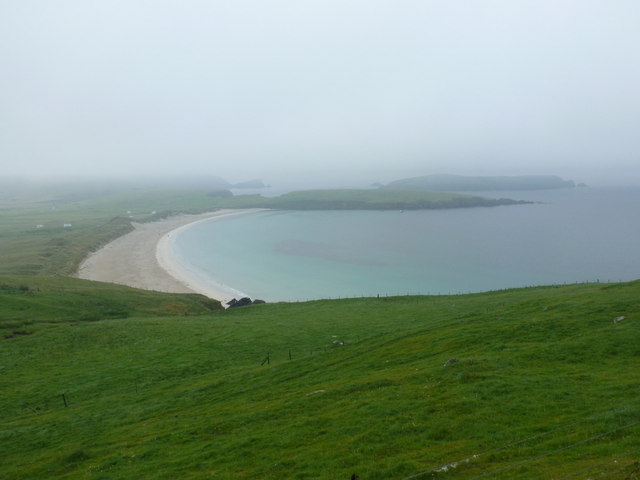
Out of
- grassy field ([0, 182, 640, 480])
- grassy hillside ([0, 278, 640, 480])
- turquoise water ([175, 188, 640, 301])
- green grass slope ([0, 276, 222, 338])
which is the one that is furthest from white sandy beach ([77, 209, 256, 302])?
grassy hillside ([0, 278, 640, 480])

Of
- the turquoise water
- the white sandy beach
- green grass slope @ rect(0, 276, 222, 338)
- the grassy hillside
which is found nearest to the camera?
the grassy hillside

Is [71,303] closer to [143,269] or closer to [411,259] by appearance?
[143,269]

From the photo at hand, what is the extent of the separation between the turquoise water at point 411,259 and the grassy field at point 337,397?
53.9 meters

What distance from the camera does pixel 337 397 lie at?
2219cm

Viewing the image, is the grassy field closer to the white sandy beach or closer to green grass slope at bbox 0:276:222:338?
green grass slope at bbox 0:276:222:338

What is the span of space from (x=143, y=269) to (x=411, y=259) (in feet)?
288

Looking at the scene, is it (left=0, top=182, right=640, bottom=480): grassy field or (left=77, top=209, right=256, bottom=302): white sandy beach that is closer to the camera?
(left=0, top=182, right=640, bottom=480): grassy field

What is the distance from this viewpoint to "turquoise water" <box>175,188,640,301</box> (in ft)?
338

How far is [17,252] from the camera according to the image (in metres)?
126

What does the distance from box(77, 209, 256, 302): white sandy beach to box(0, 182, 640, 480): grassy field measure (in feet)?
157

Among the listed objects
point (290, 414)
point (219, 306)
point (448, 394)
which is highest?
point (448, 394)

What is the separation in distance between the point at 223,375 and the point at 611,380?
2797cm

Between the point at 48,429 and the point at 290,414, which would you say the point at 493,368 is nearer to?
the point at 290,414

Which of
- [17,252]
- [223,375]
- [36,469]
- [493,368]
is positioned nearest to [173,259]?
[17,252]
